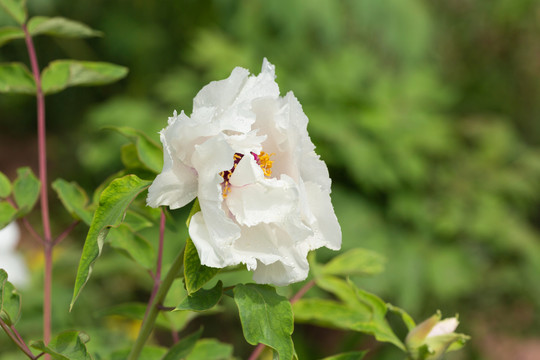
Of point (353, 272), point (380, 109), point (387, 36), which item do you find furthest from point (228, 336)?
point (353, 272)

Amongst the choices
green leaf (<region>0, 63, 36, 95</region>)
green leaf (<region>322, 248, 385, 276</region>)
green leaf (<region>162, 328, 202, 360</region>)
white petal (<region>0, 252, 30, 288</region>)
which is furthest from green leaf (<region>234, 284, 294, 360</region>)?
white petal (<region>0, 252, 30, 288</region>)

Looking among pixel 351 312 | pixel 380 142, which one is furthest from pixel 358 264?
pixel 380 142

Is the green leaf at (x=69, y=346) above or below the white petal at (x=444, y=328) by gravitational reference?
below

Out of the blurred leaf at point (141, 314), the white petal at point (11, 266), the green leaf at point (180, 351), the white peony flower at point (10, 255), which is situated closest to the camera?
the green leaf at point (180, 351)

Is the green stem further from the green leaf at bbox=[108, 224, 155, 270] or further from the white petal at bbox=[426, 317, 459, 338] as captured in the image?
the white petal at bbox=[426, 317, 459, 338]

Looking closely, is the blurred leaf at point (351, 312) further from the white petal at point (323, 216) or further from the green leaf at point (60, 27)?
the green leaf at point (60, 27)

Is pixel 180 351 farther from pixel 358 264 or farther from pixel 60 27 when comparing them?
pixel 60 27

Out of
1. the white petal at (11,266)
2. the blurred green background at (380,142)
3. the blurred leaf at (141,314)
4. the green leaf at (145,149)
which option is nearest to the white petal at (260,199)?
the green leaf at (145,149)
